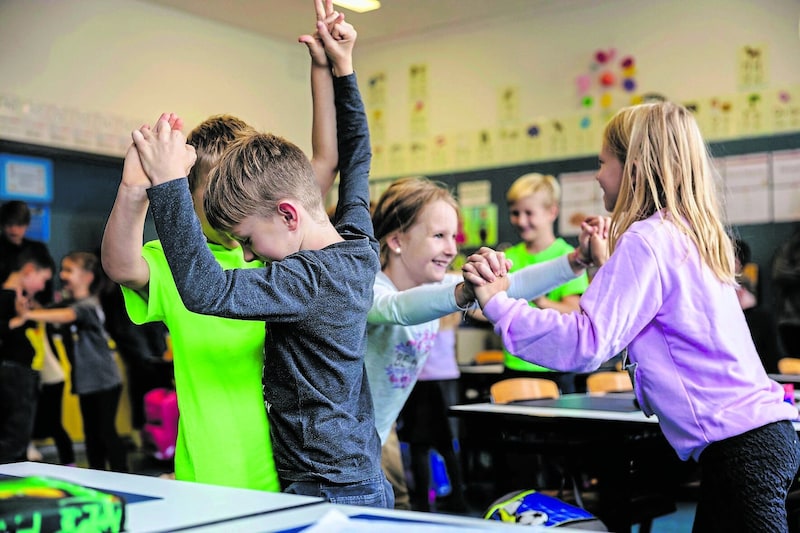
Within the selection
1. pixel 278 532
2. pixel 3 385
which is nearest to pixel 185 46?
pixel 3 385

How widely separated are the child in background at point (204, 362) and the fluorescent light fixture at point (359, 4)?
18.3 feet

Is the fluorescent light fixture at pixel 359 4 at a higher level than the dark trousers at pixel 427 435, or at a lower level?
higher

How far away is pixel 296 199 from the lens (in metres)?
1.58

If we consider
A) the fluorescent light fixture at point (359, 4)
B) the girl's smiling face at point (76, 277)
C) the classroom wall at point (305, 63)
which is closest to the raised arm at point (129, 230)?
the girl's smiling face at point (76, 277)

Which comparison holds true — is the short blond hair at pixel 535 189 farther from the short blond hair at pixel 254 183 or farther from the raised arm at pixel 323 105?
the short blond hair at pixel 254 183

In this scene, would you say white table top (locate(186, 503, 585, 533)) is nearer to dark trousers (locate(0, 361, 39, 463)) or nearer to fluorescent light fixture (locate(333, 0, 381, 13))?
dark trousers (locate(0, 361, 39, 463))

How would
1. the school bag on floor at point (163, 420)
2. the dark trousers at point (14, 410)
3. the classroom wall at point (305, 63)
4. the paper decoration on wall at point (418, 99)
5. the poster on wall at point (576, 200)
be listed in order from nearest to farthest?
the dark trousers at point (14, 410)
the school bag on floor at point (163, 420)
the classroom wall at point (305, 63)
the poster on wall at point (576, 200)
the paper decoration on wall at point (418, 99)

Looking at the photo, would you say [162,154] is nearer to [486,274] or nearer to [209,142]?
[209,142]

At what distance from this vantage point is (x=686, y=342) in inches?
68.0

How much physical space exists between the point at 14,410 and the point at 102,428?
66 cm

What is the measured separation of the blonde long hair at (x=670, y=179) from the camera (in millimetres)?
1785

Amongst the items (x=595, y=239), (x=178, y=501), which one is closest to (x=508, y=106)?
(x=595, y=239)

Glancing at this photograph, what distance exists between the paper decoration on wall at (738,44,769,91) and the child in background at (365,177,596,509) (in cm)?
444

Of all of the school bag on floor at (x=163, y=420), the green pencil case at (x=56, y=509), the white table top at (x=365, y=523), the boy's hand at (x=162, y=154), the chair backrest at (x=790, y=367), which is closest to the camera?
the green pencil case at (x=56, y=509)
